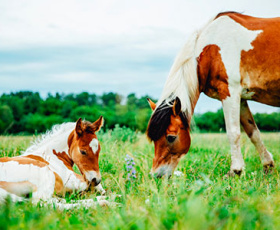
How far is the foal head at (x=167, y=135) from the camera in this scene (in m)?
4.21

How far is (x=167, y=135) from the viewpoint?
4.27m

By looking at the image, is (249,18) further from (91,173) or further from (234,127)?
(91,173)

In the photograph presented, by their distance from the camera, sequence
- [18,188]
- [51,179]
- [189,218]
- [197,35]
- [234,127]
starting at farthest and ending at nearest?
[197,35] → [234,127] → [51,179] → [18,188] → [189,218]

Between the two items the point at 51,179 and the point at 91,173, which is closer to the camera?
the point at 51,179

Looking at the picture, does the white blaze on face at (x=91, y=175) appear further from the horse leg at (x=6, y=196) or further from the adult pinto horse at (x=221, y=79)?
the adult pinto horse at (x=221, y=79)

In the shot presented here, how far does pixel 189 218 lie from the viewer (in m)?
1.68

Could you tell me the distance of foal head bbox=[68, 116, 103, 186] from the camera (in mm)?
3574

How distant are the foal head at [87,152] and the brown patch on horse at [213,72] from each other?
6.60 ft

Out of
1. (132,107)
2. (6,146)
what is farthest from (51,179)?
(132,107)

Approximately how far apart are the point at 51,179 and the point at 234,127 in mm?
2733

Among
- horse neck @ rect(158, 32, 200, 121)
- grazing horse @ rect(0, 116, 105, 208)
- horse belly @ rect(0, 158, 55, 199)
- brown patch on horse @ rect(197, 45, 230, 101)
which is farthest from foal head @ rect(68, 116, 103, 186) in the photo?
brown patch on horse @ rect(197, 45, 230, 101)

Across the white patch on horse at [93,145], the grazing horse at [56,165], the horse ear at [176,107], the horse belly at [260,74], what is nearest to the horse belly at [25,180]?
the grazing horse at [56,165]

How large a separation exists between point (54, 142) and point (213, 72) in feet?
8.54

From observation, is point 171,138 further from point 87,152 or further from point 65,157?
point 65,157
